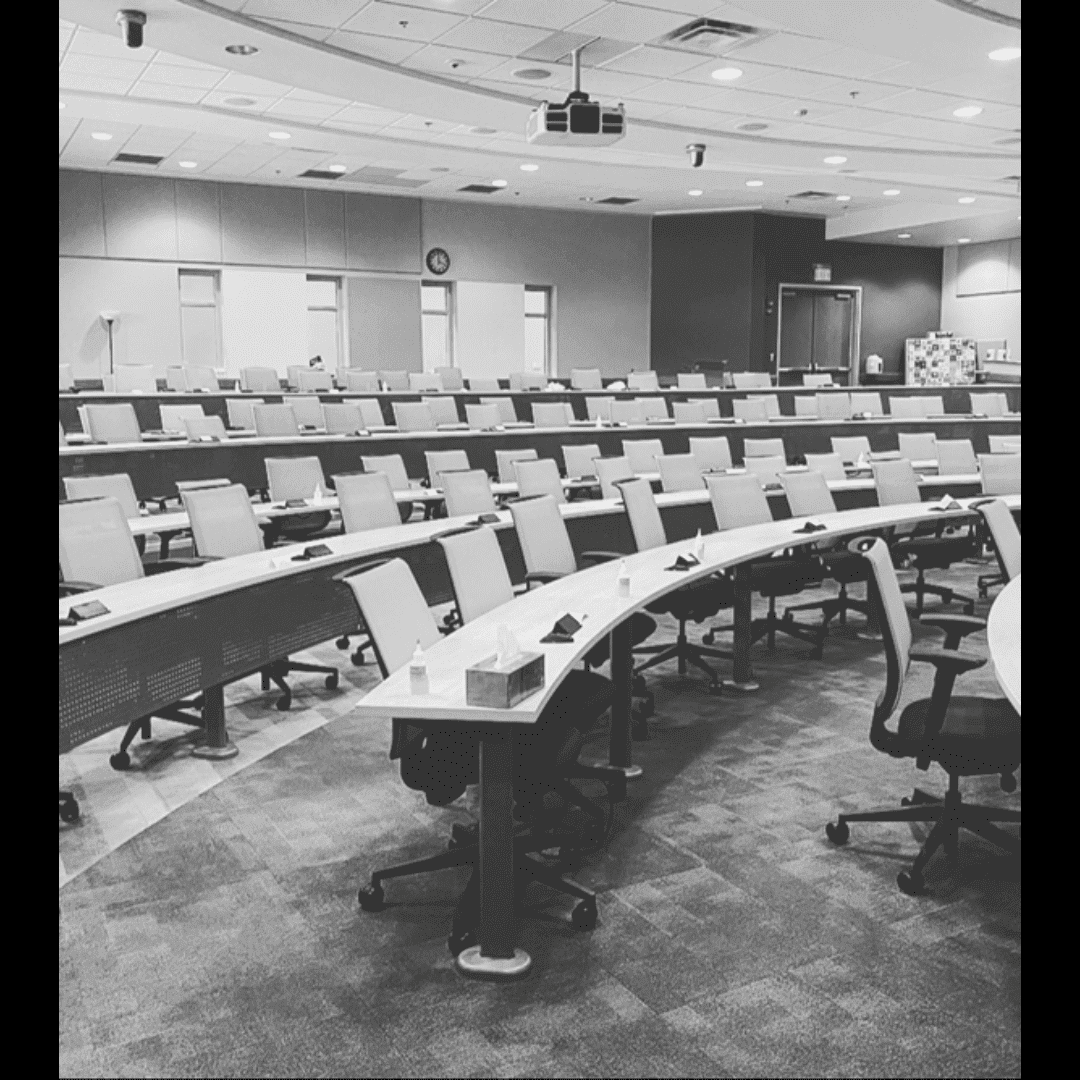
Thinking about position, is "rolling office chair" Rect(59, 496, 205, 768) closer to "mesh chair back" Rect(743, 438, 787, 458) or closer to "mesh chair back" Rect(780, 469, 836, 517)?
"mesh chair back" Rect(780, 469, 836, 517)

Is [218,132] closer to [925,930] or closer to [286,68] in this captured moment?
[286,68]

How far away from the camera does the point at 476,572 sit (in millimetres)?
4488

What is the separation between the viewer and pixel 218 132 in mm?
11852

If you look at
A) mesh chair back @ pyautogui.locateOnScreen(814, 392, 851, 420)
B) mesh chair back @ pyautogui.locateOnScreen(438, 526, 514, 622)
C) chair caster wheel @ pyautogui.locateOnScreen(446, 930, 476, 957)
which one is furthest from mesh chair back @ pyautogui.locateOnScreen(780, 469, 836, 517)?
mesh chair back @ pyautogui.locateOnScreen(814, 392, 851, 420)

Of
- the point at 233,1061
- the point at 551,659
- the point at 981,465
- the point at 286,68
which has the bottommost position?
the point at 233,1061

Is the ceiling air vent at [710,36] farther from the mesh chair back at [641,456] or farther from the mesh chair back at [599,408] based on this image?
the mesh chair back at [599,408]

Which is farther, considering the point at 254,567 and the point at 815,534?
the point at 815,534

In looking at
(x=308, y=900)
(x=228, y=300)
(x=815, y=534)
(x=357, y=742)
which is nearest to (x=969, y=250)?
(x=228, y=300)

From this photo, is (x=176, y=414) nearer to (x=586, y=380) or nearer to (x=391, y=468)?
(x=391, y=468)

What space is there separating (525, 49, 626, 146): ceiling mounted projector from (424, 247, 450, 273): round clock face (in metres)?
9.07

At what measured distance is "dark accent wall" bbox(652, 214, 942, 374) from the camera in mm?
18125

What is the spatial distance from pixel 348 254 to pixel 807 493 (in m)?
11.2

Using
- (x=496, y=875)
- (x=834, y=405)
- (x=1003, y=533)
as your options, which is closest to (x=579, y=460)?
(x=1003, y=533)

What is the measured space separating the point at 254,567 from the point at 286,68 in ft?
17.8
